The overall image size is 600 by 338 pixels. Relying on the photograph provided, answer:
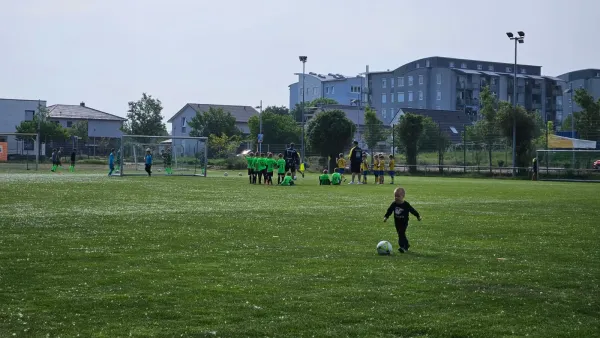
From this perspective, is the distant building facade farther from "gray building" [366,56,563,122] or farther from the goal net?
the goal net

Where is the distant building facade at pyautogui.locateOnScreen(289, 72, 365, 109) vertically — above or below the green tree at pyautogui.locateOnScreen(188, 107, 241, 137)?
above

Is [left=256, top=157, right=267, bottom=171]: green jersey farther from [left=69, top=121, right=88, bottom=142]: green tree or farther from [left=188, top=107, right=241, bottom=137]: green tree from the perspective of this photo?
[left=188, top=107, right=241, bottom=137]: green tree

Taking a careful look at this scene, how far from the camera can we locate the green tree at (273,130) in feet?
315

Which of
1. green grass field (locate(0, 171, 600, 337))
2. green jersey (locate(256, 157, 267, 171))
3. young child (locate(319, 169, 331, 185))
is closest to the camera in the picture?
green grass field (locate(0, 171, 600, 337))

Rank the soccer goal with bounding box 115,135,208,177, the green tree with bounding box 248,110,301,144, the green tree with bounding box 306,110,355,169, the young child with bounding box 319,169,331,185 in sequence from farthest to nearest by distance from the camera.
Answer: the green tree with bounding box 248,110,301,144 → the green tree with bounding box 306,110,355,169 → the soccer goal with bounding box 115,135,208,177 → the young child with bounding box 319,169,331,185

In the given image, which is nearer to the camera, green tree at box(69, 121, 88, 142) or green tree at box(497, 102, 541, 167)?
→ green tree at box(497, 102, 541, 167)

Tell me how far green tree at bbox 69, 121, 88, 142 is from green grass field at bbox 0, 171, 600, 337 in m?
82.0

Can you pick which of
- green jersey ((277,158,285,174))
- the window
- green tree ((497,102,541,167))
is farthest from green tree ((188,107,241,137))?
green jersey ((277,158,285,174))

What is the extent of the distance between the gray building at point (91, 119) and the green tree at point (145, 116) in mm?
5740

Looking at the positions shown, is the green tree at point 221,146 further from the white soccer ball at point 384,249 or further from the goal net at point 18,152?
the white soccer ball at point 384,249

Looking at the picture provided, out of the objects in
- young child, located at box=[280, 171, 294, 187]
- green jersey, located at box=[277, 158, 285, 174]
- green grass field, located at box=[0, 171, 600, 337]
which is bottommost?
green grass field, located at box=[0, 171, 600, 337]

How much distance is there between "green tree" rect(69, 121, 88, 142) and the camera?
97644 millimetres

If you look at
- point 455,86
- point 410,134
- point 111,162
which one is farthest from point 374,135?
point 455,86

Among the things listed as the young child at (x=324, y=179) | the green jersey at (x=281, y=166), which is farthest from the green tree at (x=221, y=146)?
the young child at (x=324, y=179)
